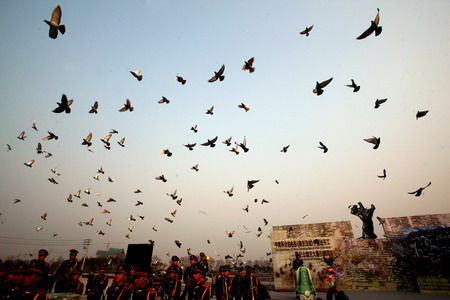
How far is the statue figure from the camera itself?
76.8 ft

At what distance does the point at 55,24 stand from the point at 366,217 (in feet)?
97.7

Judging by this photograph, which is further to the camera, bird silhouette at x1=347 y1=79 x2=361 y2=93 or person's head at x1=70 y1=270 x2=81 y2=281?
person's head at x1=70 y1=270 x2=81 y2=281

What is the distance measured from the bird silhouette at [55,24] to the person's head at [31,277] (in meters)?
6.48

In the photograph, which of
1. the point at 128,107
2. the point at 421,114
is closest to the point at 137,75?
the point at 128,107

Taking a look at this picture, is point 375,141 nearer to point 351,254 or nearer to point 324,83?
point 324,83

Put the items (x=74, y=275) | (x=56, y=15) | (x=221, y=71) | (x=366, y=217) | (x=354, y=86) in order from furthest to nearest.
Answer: (x=366, y=217) → (x=74, y=275) → (x=221, y=71) → (x=354, y=86) → (x=56, y=15)

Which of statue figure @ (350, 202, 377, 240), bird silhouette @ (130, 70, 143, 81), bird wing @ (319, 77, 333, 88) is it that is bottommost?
statue figure @ (350, 202, 377, 240)

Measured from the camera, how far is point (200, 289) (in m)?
6.34

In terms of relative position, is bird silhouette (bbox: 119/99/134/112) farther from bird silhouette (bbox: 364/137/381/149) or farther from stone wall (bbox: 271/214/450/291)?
stone wall (bbox: 271/214/450/291)

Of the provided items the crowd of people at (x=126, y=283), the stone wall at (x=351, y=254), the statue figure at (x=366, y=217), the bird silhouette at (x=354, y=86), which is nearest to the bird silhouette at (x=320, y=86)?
the bird silhouette at (x=354, y=86)

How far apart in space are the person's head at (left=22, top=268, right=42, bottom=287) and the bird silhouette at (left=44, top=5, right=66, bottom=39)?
21.3 feet

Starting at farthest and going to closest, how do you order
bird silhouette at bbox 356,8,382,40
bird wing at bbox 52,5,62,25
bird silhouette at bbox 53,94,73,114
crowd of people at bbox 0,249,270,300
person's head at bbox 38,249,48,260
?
person's head at bbox 38,249,48,260
bird silhouette at bbox 53,94,73,114
bird silhouette at bbox 356,8,382,40
bird wing at bbox 52,5,62,25
crowd of people at bbox 0,249,270,300

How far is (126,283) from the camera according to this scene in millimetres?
7422

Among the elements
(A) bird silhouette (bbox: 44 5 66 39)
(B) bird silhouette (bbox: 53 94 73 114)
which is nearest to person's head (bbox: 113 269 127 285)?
(B) bird silhouette (bbox: 53 94 73 114)
